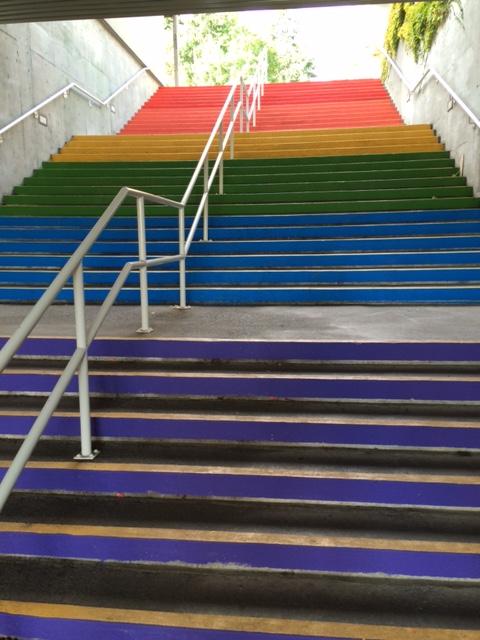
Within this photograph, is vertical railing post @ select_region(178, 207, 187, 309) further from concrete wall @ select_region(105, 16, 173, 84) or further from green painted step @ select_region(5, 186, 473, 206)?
concrete wall @ select_region(105, 16, 173, 84)

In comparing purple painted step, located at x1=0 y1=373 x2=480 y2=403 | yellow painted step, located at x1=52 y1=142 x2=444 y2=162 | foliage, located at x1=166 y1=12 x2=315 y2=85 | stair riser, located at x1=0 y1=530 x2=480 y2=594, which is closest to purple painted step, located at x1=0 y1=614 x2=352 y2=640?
stair riser, located at x1=0 y1=530 x2=480 y2=594

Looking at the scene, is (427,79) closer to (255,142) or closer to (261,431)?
(255,142)

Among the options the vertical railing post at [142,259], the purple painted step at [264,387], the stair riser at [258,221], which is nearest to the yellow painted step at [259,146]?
the stair riser at [258,221]

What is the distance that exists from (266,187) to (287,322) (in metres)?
3.02

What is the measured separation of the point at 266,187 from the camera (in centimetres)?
578

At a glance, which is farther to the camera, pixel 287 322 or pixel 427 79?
pixel 427 79

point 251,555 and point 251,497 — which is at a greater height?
point 251,497

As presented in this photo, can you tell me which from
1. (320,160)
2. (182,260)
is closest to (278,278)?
(182,260)

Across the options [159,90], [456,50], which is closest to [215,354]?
[456,50]

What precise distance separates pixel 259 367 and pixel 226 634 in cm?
133

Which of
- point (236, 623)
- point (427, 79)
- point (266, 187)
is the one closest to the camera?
point (236, 623)

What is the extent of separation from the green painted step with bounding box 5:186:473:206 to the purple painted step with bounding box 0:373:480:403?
356cm

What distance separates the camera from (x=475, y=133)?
5281mm

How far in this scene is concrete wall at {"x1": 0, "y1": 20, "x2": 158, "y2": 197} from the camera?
20.2 feet
